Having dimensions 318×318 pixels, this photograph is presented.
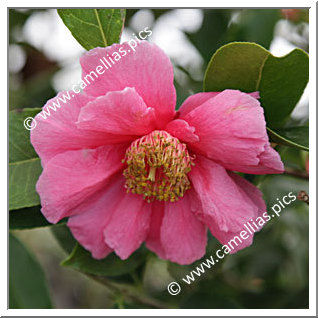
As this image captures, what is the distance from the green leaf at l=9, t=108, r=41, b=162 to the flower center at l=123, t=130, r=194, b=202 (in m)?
0.25

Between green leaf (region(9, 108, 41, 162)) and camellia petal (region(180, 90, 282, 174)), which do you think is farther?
green leaf (region(9, 108, 41, 162))

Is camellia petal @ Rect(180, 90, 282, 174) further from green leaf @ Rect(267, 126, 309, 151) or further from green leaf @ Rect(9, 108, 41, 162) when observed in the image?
green leaf @ Rect(9, 108, 41, 162)

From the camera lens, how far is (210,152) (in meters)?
0.94

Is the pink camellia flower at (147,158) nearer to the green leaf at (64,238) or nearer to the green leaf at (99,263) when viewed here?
the green leaf at (99,263)

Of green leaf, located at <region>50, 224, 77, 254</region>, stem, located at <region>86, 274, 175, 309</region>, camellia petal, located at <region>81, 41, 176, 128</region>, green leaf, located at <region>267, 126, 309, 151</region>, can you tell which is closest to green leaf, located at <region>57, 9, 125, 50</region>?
camellia petal, located at <region>81, 41, 176, 128</region>

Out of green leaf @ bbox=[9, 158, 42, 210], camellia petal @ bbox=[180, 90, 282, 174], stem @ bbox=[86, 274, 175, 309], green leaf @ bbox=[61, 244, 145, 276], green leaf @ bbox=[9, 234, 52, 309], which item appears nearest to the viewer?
camellia petal @ bbox=[180, 90, 282, 174]

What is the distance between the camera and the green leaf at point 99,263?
3.69ft

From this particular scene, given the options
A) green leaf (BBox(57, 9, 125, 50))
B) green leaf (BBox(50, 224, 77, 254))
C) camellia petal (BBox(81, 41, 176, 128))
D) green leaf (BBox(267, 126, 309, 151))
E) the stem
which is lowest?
the stem

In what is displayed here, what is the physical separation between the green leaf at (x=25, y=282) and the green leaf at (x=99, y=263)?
267mm

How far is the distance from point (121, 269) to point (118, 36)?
0.69m

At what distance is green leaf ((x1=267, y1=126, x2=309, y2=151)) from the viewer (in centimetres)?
96

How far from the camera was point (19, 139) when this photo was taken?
1062 mm

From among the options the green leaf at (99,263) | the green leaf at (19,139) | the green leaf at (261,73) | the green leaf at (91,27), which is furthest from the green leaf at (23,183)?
the green leaf at (261,73)

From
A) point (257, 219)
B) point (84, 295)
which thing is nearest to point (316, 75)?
point (257, 219)
